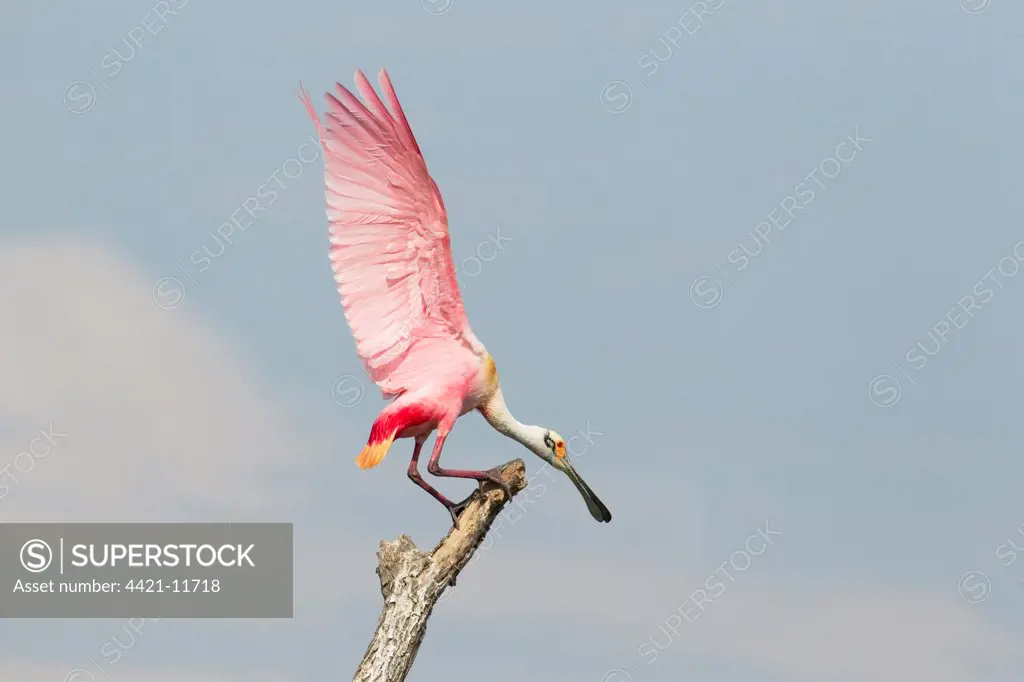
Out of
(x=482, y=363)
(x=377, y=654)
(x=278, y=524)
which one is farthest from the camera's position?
(x=278, y=524)

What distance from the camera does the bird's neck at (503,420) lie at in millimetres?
17031

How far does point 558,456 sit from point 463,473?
4.08 ft

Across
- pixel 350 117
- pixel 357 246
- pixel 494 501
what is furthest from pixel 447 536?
pixel 350 117

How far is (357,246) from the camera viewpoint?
649 inches

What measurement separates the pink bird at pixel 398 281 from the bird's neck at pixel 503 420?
0.78 feet

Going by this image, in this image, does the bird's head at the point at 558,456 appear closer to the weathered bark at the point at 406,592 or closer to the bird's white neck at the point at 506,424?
the bird's white neck at the point at 506,424

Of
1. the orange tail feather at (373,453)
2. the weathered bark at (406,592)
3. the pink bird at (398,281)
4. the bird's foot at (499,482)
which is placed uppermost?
the pink bird at (398,281)

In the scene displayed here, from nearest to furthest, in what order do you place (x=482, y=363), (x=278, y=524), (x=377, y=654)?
1. (x=377, y=654)
2. (x=482, y=363)
3. (x=278, y=524)

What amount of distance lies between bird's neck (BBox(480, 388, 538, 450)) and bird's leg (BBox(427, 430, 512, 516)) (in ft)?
2.29

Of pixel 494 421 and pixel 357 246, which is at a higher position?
pixel 357 246

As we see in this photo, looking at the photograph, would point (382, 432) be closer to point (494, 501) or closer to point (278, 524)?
point (494, 501)

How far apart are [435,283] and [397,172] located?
1.11 metres

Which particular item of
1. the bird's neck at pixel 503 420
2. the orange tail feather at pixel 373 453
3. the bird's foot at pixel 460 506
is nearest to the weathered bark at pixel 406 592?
the bird's foot at pixel 460 506

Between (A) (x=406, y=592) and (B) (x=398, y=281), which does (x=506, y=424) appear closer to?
(B) (x=398, y=281)
